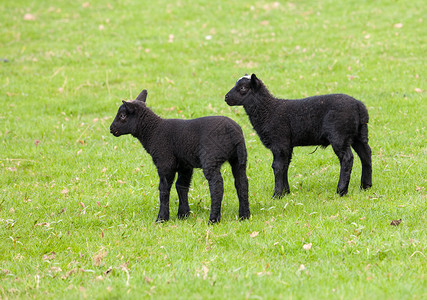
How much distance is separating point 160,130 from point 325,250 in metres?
3.45

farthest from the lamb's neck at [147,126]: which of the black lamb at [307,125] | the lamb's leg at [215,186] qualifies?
the black lamb at [307,125]

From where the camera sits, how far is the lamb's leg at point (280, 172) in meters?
8.91

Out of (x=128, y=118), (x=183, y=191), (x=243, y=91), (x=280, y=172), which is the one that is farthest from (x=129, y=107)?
(x=280, y=172)

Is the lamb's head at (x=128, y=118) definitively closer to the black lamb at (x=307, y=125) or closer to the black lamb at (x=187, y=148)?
the black lamb at (x=187, y=148)

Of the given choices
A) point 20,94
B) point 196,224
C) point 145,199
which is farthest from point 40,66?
point 196,224

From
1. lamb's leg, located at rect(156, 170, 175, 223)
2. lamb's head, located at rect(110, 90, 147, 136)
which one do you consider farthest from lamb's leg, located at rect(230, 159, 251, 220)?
lamb's head, located at rect(110, 90, 147, 136)

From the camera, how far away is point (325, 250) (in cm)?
626

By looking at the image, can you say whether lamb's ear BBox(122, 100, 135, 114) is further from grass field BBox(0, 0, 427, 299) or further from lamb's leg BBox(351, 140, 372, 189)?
lamb's leg BBox(351, 140, 372, 189)

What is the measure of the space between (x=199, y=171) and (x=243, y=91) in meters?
2.29

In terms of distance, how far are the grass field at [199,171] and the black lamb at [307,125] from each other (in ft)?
1.83

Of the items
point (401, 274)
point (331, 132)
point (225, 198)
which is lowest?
point (225, 198)

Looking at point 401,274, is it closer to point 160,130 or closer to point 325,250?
point 325,250

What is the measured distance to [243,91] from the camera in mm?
9539

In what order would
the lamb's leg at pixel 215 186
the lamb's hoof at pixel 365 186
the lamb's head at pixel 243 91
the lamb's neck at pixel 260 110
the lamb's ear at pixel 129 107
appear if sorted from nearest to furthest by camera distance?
the lamb's leg at pixel 215 186 < the lamb's ear at pixel 129 107 < the lamb's hoof at pixel 365 186 < the lamb's neck at pixel 260 110 < the lamb's head at pixel 243 91
